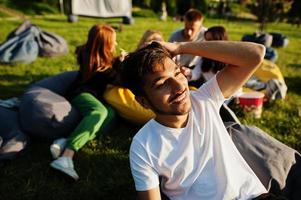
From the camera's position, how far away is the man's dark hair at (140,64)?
2.02 meters

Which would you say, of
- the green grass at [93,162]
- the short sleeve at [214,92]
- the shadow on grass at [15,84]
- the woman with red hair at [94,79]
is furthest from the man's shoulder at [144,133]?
the shadow on grass at [15,84]

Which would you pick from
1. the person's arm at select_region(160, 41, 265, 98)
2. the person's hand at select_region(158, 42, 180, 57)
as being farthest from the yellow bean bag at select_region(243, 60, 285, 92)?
the person's hand at select_region(158, 42, 180, 57)

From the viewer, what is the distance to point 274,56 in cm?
788

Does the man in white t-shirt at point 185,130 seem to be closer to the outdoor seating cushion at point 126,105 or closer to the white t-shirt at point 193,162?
the white t-shirt at point 193,162

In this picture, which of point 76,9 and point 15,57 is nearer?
point 15,57

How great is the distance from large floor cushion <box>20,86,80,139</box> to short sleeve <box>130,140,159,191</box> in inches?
93.4

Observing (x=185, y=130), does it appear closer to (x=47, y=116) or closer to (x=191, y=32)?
(x=47, y=116)

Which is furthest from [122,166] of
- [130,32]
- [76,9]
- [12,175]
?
[76,9]

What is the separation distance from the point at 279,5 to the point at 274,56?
867 cm

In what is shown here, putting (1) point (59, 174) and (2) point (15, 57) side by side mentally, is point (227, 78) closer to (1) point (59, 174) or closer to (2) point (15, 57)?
(1) point (59, 174)

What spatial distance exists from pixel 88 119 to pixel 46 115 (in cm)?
45

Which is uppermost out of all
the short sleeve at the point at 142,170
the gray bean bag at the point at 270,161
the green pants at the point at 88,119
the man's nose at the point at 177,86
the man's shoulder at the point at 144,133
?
the man's nose at the point at 177,86

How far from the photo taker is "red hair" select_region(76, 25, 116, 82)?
15.2 feet

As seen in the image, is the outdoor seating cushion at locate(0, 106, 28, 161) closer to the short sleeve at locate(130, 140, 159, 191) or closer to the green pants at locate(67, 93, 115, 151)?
the green pants at locate(67, 93, 115, 151)
